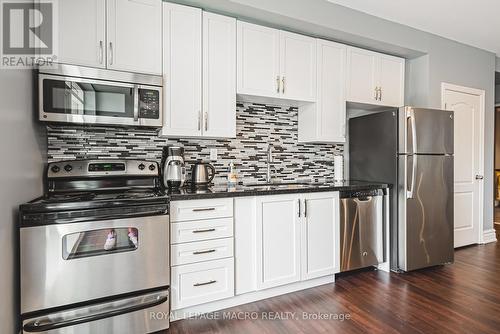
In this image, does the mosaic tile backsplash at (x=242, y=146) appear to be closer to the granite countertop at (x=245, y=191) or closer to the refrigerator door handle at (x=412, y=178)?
the granite countertop at (x=245, y=191)

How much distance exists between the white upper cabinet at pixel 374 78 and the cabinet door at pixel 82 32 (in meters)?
2.40

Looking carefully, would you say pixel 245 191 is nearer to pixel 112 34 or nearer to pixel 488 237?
pixel 112 34

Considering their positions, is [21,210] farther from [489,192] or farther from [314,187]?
[489,192]

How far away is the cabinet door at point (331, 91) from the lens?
286cm

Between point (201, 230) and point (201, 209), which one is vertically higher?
point (201, 209)

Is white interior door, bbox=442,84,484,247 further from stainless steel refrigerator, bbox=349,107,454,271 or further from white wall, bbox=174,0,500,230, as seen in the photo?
stainless steel refrigerator, bbox=349,107,454,271

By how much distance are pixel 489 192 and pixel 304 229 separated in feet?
11.2

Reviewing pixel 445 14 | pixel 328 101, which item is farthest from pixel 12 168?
pixel 445 14

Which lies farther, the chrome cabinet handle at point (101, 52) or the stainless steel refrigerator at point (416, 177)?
the stainless steel refrigerator at point (416, 177)

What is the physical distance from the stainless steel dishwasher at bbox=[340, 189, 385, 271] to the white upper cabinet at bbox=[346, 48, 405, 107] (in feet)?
3.65

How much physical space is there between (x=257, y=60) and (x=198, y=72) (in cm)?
59

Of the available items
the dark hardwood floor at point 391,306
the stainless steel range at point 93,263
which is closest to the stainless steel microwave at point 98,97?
the stainless steel range at point 93,263

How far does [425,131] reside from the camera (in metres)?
2.79

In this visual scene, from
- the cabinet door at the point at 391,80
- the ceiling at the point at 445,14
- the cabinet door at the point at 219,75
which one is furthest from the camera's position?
the cabinet door at the point at 391,80
